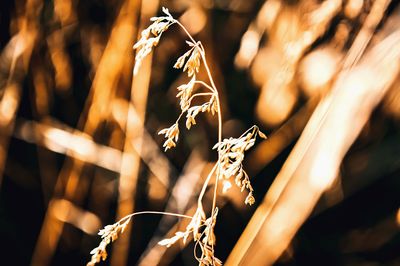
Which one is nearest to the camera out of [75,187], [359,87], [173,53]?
[359,87]

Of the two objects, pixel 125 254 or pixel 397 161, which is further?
pixel 125 254

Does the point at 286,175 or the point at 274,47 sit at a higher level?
the point at 274,47

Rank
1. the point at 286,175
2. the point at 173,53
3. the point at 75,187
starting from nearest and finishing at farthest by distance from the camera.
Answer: the point at 286,175 < the point at 173,53 < the point at 75,187

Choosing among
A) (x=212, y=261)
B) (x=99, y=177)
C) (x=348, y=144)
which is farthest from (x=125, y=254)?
(x=348, y=144)

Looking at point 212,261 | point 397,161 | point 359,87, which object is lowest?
point 212,261

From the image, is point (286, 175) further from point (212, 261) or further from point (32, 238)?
point (32, 238)

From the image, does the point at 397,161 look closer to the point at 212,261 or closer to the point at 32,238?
the point at 212,261
